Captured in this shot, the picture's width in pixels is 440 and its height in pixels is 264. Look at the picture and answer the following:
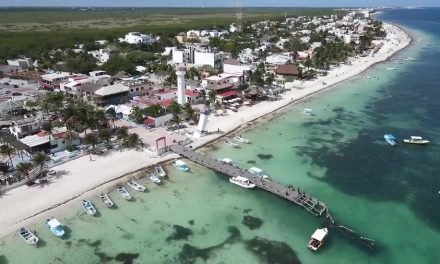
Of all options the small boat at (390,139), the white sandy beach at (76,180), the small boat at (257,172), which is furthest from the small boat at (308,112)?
the small boat at (257,172)

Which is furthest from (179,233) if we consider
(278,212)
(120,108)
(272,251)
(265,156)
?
(120,108)

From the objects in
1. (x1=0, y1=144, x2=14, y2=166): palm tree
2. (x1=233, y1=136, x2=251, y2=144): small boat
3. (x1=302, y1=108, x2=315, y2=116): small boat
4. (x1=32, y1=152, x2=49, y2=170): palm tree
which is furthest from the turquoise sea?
(x1=0, y1=144, x2=14, y2=166): palm tree

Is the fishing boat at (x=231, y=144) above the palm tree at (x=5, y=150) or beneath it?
beneath

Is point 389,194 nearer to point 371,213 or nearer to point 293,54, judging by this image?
point 371,213

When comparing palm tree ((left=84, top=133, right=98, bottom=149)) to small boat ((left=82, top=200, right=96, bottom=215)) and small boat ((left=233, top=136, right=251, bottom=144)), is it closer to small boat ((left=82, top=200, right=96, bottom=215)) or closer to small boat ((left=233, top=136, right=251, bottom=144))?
small boat ((left=82, top=200, right=96, bottom=215))

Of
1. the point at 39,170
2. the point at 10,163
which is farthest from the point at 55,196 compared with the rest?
the point at 10,163

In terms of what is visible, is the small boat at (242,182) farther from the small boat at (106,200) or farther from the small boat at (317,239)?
the small boat at (106,200)
